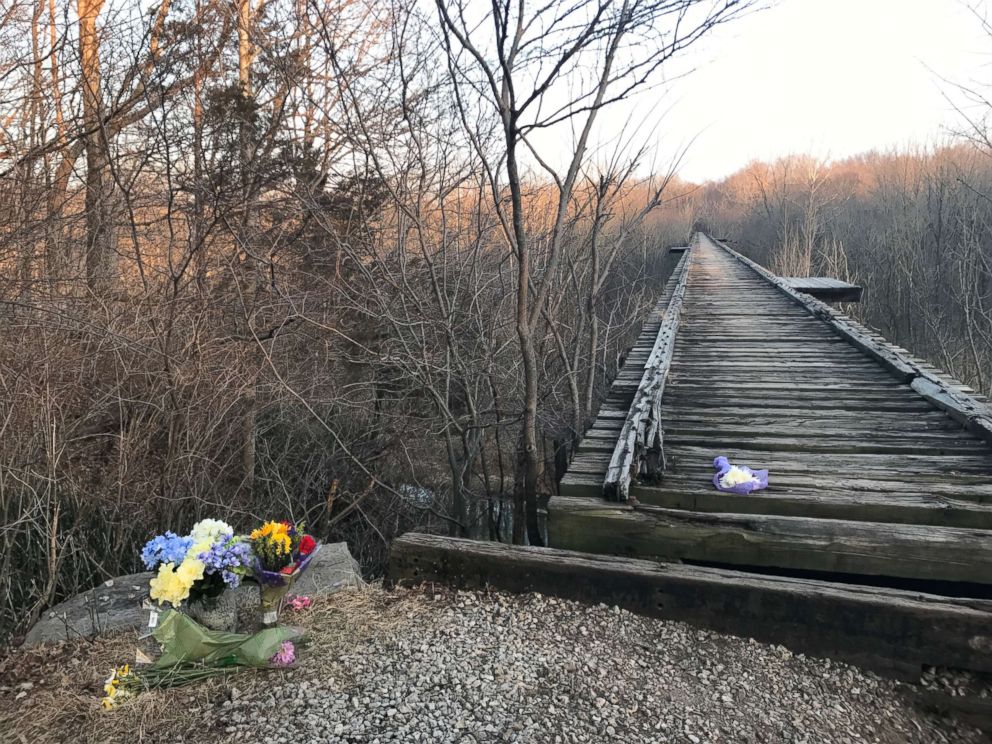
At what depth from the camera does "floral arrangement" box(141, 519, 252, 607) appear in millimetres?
2080

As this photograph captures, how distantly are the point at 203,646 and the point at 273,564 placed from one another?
0.33 m

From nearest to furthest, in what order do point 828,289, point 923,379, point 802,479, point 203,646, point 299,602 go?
point 203,646 < point 299,602 < point 802,479 < point 923,379 < point 828,289

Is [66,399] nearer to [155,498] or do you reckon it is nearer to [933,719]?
[155,498]

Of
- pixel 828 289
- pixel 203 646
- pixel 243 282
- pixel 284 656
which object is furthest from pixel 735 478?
pixel 828 289

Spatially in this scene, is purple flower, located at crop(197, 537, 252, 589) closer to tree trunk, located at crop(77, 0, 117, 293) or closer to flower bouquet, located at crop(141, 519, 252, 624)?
flower bouquet, located at crop(141, 519, 252, 624)

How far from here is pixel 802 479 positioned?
3.42 meters

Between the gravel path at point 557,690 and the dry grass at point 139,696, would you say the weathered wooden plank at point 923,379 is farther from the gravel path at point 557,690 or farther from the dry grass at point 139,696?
the dry grass at point 139,696

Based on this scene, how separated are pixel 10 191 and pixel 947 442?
25.8ft

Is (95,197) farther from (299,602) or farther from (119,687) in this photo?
(119,687)

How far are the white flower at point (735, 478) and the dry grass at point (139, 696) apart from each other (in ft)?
5.72

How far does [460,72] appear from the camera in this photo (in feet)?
13.9

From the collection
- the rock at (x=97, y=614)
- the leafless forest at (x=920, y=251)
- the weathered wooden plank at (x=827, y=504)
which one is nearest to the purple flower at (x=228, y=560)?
the rock at (x=97, y=614)

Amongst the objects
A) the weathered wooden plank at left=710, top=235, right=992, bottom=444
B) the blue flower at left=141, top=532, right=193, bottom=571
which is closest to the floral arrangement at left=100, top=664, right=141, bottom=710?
the blue flower at left=141, top=532, right=193, bottom=571

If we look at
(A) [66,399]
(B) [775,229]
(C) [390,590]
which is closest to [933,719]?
(C) [390,590]
